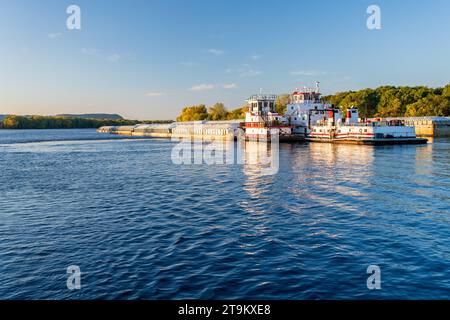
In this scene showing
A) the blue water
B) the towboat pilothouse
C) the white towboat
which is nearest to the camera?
the blue water

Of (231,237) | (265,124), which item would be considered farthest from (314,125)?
(231,237)

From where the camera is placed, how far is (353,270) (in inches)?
723

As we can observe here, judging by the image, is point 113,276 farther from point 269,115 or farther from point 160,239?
point 269,115

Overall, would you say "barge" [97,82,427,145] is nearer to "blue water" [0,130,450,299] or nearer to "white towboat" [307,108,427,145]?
"white towboat" [307,108,427,145]

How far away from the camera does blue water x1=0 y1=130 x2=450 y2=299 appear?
16781 millimetres

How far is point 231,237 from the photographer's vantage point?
23875mm

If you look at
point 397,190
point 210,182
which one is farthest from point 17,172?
point 397,190

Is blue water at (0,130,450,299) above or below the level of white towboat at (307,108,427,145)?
below

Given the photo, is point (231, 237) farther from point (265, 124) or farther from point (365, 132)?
point (265, 124)

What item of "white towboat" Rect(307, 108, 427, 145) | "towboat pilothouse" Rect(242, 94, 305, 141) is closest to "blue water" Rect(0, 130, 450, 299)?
"white towboat" Rect(307, 108, 427, 145)

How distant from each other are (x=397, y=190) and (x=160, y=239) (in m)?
25.6

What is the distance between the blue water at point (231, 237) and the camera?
16.8 meters

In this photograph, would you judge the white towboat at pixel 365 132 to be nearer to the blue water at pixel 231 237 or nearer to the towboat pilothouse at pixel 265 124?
the towboat pilothouse at pixel 265 124

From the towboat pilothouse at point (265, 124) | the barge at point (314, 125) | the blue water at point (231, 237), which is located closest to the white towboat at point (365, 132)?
the barge at point (314, 125)
